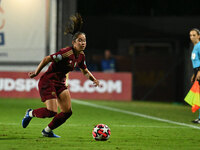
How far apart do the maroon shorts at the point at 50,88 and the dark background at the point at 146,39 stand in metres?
11.6

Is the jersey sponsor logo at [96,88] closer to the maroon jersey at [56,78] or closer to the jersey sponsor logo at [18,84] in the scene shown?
the jersey sponsor logo at [18,84]

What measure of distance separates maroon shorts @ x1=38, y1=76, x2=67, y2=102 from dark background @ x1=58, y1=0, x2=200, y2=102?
11.6m

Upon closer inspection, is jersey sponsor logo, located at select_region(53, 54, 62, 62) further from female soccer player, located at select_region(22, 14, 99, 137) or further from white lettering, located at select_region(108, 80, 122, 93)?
white lettering, located at select_region(108, 80, 122, 93)

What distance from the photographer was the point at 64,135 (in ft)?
29.8

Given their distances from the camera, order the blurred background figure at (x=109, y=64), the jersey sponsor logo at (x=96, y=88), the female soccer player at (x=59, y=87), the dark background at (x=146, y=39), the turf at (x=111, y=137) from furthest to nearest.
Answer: the dark background at (x=146, y=39), the blurred background figure at (x=109, y=64), the jersey sponsor logo at (x=96, y=88), the female soccer player at (x=59, y=87), the turf at (x=111, y=137)

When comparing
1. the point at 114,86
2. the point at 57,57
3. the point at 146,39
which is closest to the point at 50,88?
the point at 57,57

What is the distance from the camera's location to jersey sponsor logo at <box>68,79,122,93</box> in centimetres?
2020

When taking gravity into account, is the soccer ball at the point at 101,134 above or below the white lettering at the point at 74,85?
above

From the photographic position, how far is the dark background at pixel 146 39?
72.3 feet

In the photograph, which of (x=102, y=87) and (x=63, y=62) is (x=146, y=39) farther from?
(x=63, y=62)

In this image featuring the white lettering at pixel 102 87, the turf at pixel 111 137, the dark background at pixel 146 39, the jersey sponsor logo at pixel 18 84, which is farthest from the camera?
the dark background at pixel 146 39

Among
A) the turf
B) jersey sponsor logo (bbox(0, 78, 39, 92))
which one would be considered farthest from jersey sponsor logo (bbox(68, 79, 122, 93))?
the turf

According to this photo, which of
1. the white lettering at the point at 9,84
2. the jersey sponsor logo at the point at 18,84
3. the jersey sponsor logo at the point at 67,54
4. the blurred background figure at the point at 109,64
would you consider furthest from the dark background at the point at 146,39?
the jersey sponsor logo at the point at 67,54

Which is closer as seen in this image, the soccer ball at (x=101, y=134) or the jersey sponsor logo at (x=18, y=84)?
the soccer ball at (x=101, y=134)
